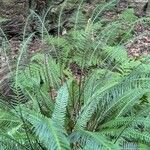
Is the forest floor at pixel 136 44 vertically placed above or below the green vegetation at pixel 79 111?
below

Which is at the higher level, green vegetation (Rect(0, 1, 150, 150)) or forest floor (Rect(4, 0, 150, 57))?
green vegetation (Rect(0, 1, 150, 150))

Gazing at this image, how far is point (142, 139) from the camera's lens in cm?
313

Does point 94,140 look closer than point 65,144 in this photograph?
No

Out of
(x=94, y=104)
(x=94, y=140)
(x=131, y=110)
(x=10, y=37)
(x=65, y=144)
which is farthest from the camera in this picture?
(x=10, y=37)

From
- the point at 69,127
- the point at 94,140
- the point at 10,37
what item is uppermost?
the point at 94,140

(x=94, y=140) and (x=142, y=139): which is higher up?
(x=94, y=140)

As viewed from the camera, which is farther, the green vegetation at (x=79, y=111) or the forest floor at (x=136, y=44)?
the forest floor at (x=136, y=44)

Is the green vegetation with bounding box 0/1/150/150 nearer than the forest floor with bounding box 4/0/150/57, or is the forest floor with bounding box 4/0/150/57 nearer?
the green vegetation with bounding box 0/1/150/150

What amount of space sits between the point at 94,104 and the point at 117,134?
0.35 m

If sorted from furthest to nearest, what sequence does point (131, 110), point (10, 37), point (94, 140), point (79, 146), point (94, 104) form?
1. point (10, 37)
2. point (131, 110)
3. point (94, 104)
4. point (79, 146)
5. point (94, 140)

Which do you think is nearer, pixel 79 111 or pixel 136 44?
pixel 79 111

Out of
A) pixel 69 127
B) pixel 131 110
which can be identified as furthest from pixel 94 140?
pixel 131 110

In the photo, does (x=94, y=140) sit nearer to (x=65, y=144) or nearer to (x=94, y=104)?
(x=65, y=144)

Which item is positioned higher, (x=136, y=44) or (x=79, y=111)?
(x=79, y=111)
